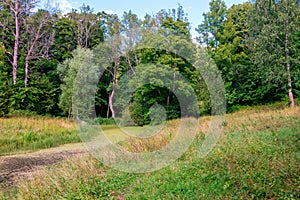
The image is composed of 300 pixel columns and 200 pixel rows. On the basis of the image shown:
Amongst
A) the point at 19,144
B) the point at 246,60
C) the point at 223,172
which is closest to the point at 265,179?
the point at 223,172

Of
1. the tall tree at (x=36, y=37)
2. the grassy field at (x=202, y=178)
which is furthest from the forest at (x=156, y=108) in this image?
the tall tree at (x=36, y=37)

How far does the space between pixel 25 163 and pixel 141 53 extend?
14.6m

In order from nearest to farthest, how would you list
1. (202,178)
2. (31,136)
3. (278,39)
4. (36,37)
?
(202,178) → (31,136) → (278,39) → (36,37)

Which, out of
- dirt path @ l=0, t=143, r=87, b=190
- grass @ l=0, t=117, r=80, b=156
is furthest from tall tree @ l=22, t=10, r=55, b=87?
dirt path @ l=0, t=143, r=87, b=190

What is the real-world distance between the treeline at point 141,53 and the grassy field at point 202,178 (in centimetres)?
821

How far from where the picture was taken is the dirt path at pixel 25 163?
672cm

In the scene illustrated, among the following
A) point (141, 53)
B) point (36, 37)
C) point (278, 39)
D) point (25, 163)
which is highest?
point (36, 37)

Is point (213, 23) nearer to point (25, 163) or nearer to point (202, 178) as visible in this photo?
point (25, 163)

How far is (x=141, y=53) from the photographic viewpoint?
70.3 ft

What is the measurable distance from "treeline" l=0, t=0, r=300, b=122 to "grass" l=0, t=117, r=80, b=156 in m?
3.80

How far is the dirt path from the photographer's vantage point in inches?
265

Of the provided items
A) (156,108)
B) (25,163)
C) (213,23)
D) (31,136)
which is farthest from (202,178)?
(213,23)

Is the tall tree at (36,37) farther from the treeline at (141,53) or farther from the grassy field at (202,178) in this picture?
the grassy field at (202,178)

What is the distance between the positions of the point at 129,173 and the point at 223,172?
2002 millimetres
